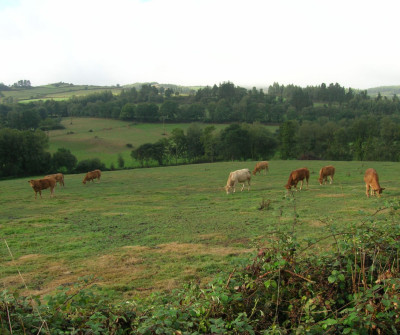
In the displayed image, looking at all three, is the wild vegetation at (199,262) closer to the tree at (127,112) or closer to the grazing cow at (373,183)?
the grazing cow at (373,183)

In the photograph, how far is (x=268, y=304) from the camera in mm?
3588

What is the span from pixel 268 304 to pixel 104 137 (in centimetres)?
8798

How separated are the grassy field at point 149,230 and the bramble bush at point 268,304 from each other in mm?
467

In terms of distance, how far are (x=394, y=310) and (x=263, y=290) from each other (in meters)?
1.36

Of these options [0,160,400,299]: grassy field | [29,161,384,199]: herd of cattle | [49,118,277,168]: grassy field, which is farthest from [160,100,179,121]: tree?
[0,160,400,299]: grassy field

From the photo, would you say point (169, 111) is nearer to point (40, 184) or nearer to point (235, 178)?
point (40, 184)

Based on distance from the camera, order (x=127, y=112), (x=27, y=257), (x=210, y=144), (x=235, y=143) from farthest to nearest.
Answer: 1. (x=127, y=112)
2. (x=210, y=144)
3. (x=235, y=143)
4. (x=27, y=257)

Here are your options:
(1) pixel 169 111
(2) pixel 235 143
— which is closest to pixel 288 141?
(2) pixel 235 143

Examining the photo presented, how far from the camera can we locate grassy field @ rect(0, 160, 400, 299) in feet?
26.5

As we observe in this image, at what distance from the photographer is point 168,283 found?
7602 millimetres

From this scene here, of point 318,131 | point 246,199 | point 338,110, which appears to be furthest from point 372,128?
point 246,199

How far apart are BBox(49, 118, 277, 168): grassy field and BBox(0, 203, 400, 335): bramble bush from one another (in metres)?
61.4

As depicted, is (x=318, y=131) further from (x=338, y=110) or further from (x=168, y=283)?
(x=168, y=283)

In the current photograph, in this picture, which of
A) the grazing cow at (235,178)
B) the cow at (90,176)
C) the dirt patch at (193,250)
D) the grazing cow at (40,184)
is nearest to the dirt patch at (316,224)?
the dirt patch at (193,250)
